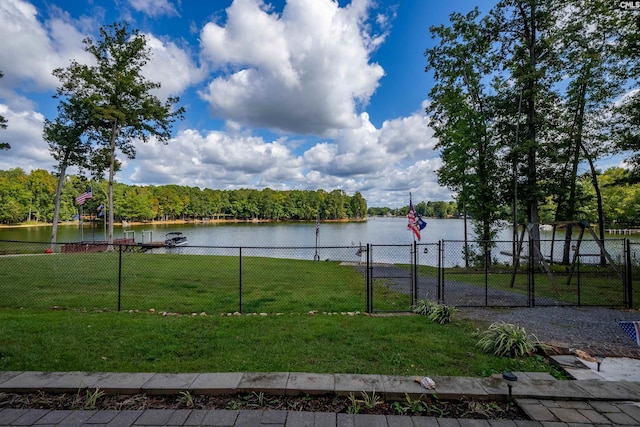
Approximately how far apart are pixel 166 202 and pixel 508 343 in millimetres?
90532

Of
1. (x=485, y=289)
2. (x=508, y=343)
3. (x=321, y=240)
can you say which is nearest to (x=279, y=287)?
(x=485, y=289)

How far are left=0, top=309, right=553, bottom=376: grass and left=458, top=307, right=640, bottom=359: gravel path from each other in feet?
3.88

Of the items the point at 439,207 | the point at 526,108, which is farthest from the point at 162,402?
the point at 439,207

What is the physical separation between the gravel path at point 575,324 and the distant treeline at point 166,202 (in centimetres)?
3767

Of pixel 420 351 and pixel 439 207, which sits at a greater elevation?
pixel 439 207

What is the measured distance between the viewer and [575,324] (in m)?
5.98

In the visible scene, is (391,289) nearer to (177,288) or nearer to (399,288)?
(399,288)

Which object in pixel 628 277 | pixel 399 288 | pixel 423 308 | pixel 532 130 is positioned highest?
pixel 532 130

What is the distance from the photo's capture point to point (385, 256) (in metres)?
23.3

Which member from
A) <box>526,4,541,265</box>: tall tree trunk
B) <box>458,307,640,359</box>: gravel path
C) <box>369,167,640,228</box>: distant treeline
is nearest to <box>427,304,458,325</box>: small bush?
<box>458,307,640,359</box>: gravel path

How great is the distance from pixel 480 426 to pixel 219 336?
12.0ft

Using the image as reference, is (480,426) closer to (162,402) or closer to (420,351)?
(420,351)

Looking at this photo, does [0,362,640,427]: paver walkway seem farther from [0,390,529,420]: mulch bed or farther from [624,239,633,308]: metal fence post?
[624,239,633,308]: metal fence post

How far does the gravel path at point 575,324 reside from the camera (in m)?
4.76
